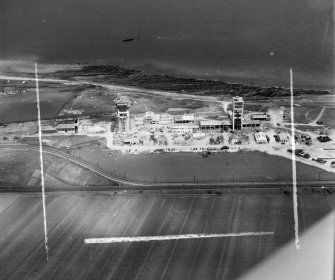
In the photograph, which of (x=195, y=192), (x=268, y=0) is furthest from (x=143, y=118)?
(x=268, y=0)

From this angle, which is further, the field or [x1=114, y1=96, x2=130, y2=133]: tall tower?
the field

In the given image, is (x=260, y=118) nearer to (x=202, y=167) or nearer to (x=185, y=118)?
(x=185, y=118)

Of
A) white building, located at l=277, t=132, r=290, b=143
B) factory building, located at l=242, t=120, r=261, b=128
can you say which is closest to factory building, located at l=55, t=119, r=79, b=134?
factory building, located at l=242, t=120, r=261, b=128

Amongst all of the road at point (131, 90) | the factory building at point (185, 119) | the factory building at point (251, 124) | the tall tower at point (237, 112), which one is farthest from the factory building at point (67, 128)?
the factory building at point (251, 124)

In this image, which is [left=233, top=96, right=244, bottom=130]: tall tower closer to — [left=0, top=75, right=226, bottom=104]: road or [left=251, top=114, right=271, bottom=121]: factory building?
[left=251, top=114, right=271, bottom=121]: factory building

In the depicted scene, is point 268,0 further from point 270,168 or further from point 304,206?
point 304,206
